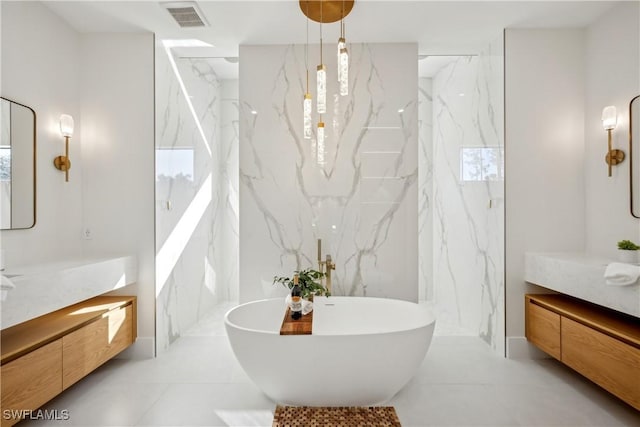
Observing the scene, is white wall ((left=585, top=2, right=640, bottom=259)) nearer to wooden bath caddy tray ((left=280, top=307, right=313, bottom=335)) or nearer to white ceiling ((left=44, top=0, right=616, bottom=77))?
white ceiling ((left=44, top=0, right=616, bottom=77))

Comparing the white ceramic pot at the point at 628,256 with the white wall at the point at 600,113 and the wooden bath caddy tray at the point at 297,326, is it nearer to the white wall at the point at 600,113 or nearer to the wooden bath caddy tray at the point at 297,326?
the white wall at the point at 600,113

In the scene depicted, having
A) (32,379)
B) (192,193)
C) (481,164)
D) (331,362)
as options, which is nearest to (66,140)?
(192,193)

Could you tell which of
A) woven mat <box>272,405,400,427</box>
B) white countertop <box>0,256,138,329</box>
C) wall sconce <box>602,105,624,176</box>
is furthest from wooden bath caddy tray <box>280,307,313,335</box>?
wall sconce <box>602,105,624,176</box>

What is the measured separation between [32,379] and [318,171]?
2413mm

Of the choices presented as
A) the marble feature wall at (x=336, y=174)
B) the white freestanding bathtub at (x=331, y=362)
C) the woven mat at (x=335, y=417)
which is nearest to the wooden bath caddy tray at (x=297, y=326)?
the white freestanding bathtub at (x=331, y=362)

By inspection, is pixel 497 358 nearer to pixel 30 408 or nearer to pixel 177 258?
pixel 177 258

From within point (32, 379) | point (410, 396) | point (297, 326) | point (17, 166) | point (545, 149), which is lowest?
point (410, 396)

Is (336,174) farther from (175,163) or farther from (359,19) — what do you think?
(175,163)

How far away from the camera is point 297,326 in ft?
7.32

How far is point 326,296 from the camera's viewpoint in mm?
3021

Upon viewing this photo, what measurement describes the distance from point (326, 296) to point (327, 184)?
989mm

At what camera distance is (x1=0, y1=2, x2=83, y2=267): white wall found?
243 cm

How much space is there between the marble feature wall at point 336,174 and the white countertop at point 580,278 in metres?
0.96

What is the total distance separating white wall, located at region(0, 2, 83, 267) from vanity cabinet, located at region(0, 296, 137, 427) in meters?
0.53
